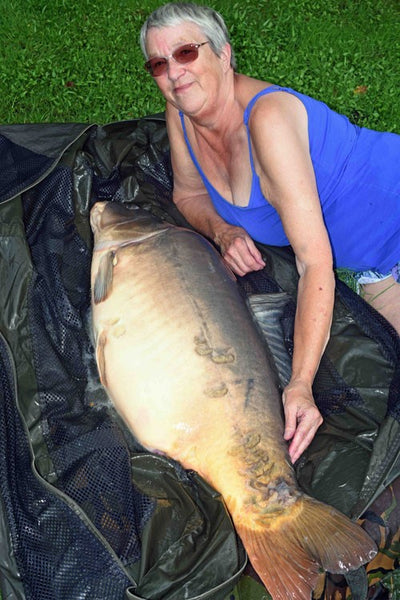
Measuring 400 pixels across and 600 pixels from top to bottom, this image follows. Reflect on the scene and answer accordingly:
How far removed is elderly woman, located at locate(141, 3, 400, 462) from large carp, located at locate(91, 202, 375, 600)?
18 centimetres

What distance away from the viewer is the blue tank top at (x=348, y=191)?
3.09 metres

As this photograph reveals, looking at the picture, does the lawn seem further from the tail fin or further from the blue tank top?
the tail fin

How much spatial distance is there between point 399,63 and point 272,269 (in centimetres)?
202

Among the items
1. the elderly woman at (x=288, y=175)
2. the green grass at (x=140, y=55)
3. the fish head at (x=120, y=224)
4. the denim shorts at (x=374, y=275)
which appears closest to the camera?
the elderly woman at (x=288, y=175)

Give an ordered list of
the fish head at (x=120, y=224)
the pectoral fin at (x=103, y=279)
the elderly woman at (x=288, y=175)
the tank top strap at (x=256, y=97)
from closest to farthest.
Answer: the elderly woman at (x=288, y=175), the tank top strap at (x=256, y=97), the pectoral fin at (x=103, y=279), the fish head at (x=120, y=224)

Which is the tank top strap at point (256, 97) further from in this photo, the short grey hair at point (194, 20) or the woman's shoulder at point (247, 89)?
the short grey hair at point (194, 20)

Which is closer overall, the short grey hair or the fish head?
the short grey hair

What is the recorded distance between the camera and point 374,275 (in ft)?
11.8

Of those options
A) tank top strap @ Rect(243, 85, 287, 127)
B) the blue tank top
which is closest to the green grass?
the blue tank top

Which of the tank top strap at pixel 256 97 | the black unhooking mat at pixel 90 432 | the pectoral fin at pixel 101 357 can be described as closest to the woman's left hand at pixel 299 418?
the black unhooking mat at pixel 90 432

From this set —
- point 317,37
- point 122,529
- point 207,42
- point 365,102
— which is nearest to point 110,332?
point 122,529

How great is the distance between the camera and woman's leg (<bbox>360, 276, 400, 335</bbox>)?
354 cm

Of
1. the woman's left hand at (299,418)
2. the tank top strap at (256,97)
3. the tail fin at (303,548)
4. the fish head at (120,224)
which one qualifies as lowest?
the tail fin at (303,548)

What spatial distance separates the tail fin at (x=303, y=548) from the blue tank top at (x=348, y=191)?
133 cm
